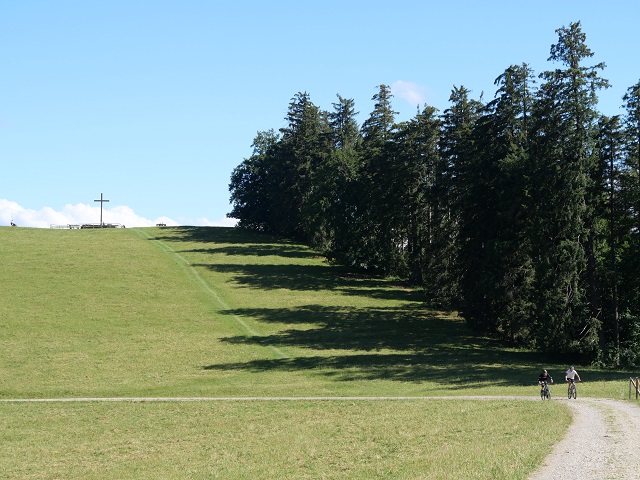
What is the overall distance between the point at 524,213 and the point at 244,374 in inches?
996

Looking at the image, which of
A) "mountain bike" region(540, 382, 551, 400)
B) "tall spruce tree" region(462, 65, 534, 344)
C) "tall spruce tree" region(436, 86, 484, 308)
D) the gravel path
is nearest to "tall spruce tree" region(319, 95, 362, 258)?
"tall spruce tree" region(436, 86, 484, 308)

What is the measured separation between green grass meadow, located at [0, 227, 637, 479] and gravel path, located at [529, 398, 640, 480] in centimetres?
66

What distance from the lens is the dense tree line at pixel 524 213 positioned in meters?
49.0

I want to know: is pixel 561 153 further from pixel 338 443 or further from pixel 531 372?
pixel 338 443

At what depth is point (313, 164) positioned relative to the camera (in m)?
105

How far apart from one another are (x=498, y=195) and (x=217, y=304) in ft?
96.8

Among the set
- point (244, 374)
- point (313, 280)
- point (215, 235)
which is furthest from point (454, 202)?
point (215, 235)

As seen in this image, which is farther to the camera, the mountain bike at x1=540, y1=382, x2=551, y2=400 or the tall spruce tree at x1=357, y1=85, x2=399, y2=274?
the tall spruce tree at x1=357, y1=85, x2=399, y2=274

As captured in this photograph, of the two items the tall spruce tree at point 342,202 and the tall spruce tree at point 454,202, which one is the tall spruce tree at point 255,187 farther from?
the tall spruce tree at point 454,202

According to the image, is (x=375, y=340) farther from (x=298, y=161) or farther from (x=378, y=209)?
(x=298, y=161)

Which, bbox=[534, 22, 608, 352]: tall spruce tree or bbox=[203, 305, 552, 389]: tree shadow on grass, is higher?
bbox=[534, 22, 608, 352]: tall spruce tree

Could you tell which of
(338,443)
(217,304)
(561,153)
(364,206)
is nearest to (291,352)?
(217,304)

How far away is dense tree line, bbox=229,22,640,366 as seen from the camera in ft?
161

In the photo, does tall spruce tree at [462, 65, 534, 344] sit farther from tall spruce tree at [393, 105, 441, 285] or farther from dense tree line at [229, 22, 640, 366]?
tall spruce tree at [393, 105, 441, 285]
